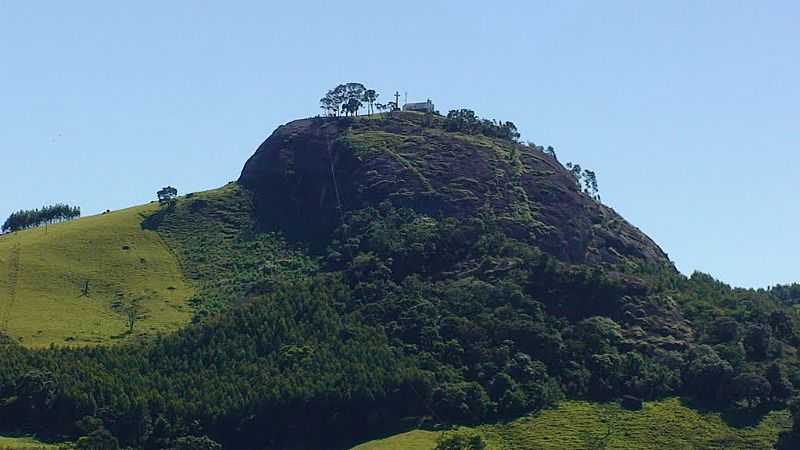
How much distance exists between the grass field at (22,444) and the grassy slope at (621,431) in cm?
4037

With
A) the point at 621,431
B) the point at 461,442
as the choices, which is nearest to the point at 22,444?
the point at 461,442

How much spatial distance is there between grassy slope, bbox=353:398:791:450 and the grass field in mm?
40367

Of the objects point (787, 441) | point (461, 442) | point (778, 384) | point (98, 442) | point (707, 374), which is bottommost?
point (787, 441)

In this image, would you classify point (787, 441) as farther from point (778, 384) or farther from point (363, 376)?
point (363, 376)

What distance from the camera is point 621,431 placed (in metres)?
169

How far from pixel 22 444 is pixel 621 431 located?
77.1 m

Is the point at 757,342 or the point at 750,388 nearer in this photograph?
the point at 750,388

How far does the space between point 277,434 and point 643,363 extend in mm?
54133

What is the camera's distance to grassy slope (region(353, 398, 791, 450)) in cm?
16538

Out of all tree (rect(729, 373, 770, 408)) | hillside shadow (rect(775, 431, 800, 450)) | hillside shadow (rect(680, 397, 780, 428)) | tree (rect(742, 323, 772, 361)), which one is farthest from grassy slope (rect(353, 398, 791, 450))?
tree (rect(742, 323, 772, 361))

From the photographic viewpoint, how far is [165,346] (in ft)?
636

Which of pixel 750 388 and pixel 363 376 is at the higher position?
pixel 363 376

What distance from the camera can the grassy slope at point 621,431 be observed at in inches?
6511

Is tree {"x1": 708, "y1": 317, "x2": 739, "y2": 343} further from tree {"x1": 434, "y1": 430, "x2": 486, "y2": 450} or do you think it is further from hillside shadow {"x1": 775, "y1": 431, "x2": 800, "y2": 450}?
tree {"x1": 434, "y1": 430, "x2": 486, "y2": 450}
